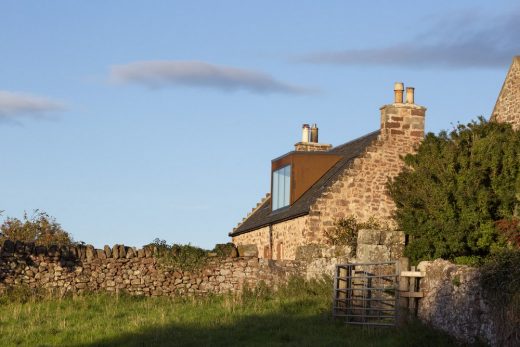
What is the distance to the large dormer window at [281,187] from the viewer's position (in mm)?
39500

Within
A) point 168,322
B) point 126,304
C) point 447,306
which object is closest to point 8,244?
point 126,304

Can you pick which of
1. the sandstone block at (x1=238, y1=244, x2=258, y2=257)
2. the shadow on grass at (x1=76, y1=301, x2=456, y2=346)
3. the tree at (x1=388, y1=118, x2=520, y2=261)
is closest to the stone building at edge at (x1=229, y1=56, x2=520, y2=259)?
the sandstone block at (x1=238, y1=244, x2=258, y2=257)

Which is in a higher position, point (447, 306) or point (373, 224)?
point (373, 224)

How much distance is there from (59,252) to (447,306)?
1392 centimetres

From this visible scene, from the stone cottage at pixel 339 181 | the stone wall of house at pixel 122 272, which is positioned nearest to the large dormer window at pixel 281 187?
the stone cottage at pixel 339 181

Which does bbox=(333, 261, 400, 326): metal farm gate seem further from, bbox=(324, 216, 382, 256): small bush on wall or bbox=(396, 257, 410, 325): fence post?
bbox=(324, 216, 382, 256): small bush on wall

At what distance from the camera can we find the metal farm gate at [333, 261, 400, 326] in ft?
79.2

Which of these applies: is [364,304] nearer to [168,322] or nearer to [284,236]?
[168,322]

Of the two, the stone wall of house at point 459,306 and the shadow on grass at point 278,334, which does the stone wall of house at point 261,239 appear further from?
the stone wall of house at point 459,306

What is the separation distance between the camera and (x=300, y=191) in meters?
39.0

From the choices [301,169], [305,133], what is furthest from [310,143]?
[301,169]

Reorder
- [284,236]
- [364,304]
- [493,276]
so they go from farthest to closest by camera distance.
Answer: [284,236]
[364,304]
[493,276]

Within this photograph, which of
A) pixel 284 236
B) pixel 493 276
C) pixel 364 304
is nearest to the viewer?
pixel 493 276

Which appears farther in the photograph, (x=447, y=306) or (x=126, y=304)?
(x=126, y=304)
